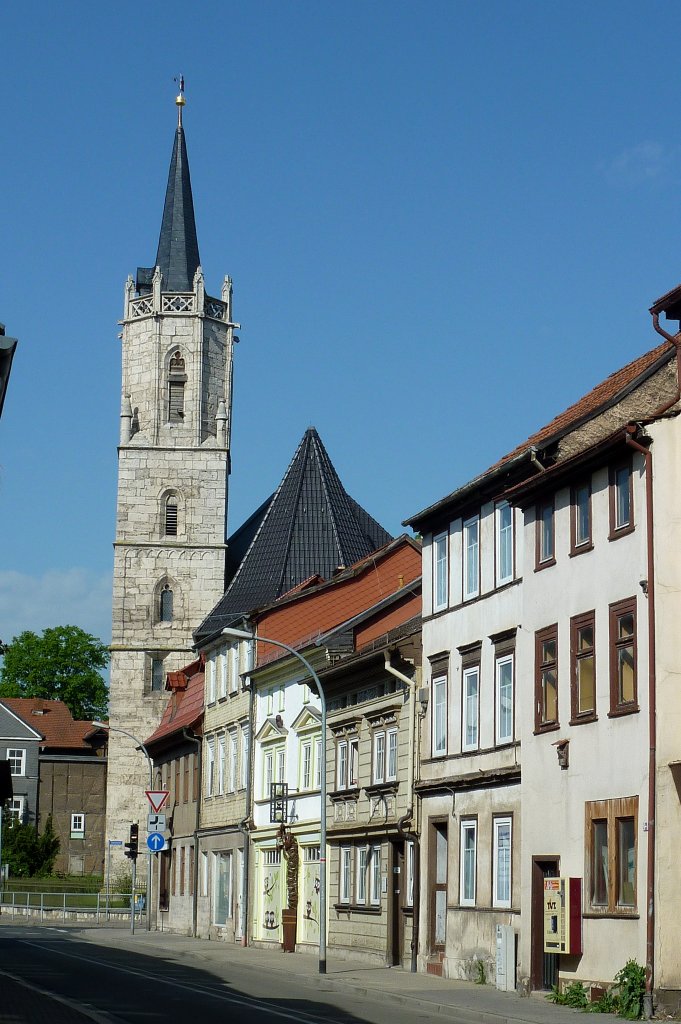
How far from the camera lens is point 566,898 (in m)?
25.2

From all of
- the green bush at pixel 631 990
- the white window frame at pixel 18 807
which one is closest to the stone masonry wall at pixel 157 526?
the white window frame at pixel 18 807

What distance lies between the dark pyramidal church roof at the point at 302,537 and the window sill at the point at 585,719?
45.6 meters

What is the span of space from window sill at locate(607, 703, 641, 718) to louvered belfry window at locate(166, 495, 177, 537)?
60198 mm

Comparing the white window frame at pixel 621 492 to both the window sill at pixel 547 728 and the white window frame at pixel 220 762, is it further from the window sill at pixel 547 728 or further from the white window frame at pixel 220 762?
the white window frame at pixel 220 762

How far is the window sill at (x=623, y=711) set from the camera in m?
24.0

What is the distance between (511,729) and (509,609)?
2.13 metres

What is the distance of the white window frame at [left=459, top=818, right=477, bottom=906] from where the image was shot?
3053cm

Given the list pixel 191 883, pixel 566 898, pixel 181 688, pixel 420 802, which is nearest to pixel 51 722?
pixel 181 688

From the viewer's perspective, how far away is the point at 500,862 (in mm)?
29297

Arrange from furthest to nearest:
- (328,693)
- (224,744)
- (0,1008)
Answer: (224,744) < (328,693) < (0,1008)

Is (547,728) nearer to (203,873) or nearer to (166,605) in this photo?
(203,873)

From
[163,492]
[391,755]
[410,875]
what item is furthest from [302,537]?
[410,875]

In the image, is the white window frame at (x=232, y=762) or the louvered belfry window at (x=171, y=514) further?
the louvered belfry window at (x=171, y=514)

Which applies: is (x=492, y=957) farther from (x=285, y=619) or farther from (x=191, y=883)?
(x=191, y=883)
